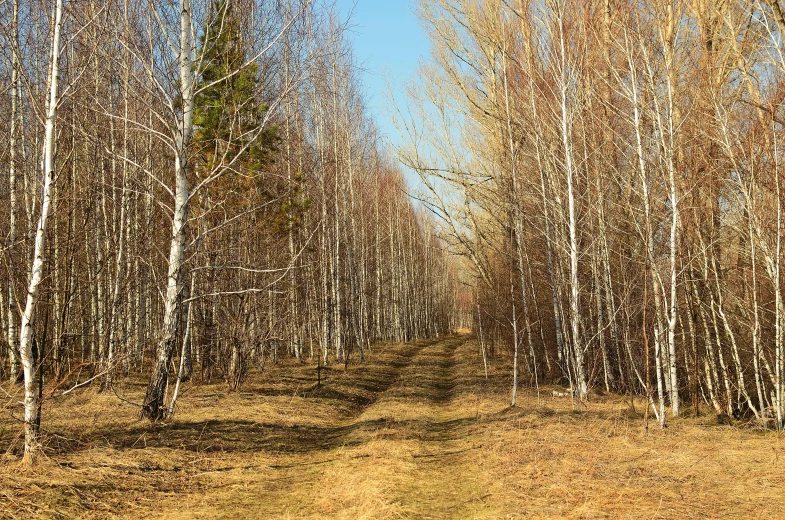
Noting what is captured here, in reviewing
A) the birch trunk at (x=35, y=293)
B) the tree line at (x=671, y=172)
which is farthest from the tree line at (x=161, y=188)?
the tree line at (x=671, y=172)

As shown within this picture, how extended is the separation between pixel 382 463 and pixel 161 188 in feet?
34.6

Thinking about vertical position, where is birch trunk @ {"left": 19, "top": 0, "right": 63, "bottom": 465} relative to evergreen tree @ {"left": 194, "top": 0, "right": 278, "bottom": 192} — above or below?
below

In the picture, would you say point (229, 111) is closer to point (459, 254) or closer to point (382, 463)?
point (459, 254)

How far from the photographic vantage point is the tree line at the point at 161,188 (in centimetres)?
739

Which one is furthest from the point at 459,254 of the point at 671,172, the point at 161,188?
the point at 161,188

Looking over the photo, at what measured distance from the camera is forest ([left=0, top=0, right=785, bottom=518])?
5.66 metres

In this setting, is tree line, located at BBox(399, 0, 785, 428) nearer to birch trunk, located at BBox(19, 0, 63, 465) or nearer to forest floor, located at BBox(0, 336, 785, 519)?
forest floor, located at BBox(0, 336, 785, 519)

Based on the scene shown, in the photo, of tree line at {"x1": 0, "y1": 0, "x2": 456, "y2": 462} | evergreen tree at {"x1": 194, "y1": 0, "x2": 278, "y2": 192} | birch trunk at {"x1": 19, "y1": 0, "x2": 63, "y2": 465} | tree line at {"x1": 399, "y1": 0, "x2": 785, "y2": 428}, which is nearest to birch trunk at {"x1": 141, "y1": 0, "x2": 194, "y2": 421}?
tree line at {"x1": 0, "y1": 0, "x2": 456, "y2": 462}

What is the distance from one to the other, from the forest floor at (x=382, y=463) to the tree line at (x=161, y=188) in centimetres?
68

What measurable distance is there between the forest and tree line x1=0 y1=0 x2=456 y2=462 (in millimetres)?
97

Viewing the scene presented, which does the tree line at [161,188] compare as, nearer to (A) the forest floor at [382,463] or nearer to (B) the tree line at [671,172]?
(A) the forest floor at [382,463]

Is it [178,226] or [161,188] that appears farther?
[161,188]

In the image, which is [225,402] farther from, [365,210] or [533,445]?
[365,210]

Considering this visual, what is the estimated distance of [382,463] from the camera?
21.1 feet
